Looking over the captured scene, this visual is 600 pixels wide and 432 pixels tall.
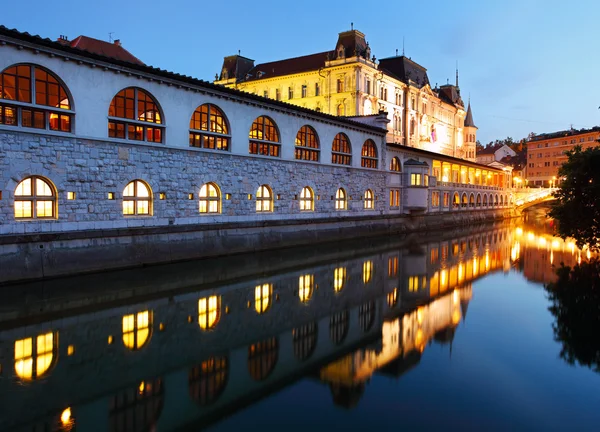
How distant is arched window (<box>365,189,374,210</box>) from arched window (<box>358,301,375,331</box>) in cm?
2394

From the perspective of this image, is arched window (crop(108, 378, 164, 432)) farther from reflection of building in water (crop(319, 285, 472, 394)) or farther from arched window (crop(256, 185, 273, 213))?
arched window (crop(256, 185, 273, 213))

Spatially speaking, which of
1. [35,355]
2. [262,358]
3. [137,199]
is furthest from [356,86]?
[35,355]

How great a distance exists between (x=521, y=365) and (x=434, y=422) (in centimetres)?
377

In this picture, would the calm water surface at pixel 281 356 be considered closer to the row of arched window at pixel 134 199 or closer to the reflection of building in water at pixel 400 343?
the reflection of building in water at pixel 400 343

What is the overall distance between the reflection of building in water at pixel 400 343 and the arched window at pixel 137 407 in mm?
3186

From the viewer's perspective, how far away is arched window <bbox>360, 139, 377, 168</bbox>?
129 ft

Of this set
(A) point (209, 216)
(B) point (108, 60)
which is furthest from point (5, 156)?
(A) point (209, 216)

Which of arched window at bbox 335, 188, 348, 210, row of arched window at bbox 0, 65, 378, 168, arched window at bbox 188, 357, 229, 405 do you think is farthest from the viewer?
arched window at bbox 335, 188, 348, 210

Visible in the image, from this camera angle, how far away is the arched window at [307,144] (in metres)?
32.1

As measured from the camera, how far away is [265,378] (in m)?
9.50

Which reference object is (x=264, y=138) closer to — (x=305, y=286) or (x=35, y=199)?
(x=305, y=286)

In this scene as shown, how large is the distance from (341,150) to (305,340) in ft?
85.9

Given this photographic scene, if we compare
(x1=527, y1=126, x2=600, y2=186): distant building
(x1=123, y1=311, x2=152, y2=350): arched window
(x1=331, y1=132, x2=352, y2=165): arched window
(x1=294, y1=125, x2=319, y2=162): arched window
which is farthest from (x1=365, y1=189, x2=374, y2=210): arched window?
(x1=527, y1=126, x2=600, y2=186): distant building

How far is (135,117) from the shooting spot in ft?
70.9
